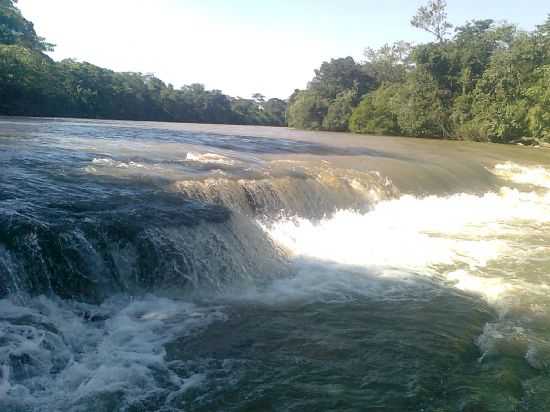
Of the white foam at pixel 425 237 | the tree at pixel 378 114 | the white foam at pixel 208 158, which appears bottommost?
the white foam at pixel 425 237

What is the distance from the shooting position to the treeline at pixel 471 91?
33.0 metres

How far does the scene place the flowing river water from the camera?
14.8 ft

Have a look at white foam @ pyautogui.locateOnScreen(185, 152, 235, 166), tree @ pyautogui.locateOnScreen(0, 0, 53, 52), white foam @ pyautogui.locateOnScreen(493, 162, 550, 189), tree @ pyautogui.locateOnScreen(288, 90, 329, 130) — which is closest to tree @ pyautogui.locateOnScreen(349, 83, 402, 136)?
tree @ pyautogui.locateOnScreen(288, 90, 329, 130)

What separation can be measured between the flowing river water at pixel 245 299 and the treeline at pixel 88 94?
27346 mm

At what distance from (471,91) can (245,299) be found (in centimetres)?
3483

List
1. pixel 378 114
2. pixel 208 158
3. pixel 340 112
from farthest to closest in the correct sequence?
pixel 340 112, pixel 378 114, pixel 208 158

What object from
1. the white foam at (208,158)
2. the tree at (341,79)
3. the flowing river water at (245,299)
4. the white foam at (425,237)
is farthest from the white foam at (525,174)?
the tree at (341,79)

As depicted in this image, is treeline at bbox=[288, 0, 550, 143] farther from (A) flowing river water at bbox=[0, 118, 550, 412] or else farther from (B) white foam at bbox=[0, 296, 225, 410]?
(B) white foam at bbox=[0, 296, 225, 410]

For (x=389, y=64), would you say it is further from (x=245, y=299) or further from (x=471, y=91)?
(x=245, y=299)

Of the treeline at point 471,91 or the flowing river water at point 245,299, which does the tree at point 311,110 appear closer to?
the treeline at point 471,91

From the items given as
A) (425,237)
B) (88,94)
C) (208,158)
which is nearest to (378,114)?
(88,94)

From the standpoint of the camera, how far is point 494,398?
442 cm

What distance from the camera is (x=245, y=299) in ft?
22.4

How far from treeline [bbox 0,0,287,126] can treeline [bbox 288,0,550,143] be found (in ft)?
86.3
